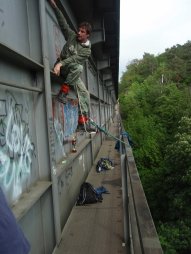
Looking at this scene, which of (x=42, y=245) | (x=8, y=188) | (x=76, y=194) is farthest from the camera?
(x=76, y=194)

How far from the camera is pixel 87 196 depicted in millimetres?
7297

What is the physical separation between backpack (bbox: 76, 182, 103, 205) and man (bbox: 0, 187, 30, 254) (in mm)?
5562

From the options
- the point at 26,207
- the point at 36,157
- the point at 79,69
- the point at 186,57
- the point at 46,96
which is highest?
the point at 186,57

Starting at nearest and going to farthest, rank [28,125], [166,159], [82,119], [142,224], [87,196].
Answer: [142,224] → [28,125] → [82,119] → [87,196] → [166,159]

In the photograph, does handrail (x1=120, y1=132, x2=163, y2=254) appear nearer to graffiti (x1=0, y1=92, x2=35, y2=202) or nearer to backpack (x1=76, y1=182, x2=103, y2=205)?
graffiti (x1=0, y1=92, x2=35, y2=202)

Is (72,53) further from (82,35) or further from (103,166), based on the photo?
(103,166)

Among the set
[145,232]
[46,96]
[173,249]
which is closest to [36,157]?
[46,96]

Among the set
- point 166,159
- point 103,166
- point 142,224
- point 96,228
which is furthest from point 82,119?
point 166,159

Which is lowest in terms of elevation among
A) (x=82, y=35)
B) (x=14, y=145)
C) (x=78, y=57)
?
(x=14, y=145)

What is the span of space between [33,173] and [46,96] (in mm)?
1003

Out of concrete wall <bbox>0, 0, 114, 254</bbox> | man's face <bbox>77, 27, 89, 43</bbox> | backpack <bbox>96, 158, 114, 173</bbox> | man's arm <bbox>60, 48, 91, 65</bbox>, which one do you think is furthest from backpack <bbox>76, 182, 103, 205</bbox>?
backpack <bbox>96, 158, 114, 173</bbox>

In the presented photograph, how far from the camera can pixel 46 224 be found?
475 cm

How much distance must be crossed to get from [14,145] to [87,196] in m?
3.73

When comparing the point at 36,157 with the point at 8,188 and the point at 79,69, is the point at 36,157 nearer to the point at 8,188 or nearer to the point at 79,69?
the point at 8,188
